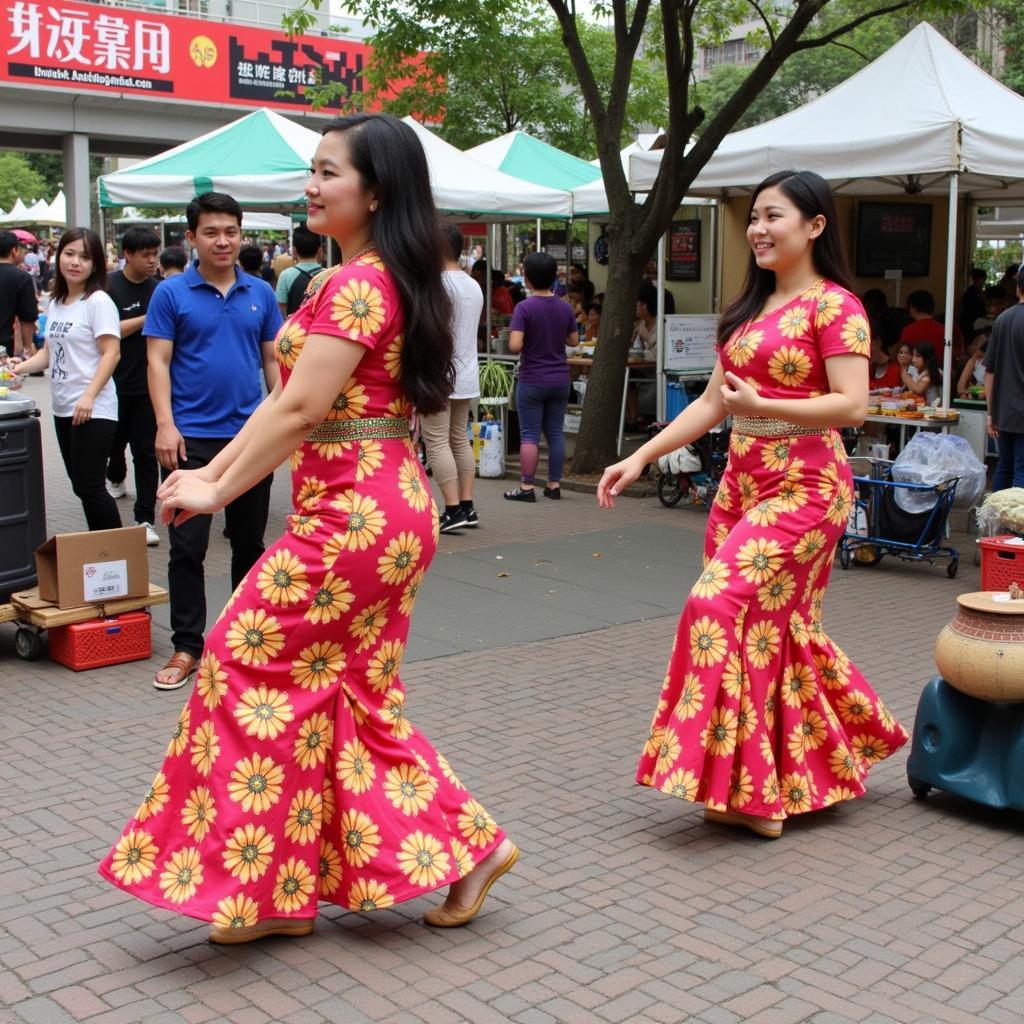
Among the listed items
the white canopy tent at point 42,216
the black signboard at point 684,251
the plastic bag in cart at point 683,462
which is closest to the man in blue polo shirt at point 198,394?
the plastic bag in cart at point 683,462

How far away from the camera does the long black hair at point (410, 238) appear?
348 centimetres

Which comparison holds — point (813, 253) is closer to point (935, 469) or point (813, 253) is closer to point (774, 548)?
point (774, 548)

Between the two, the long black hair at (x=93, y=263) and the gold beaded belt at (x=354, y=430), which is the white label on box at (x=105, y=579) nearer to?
the long black hair at (x=93, y=263)

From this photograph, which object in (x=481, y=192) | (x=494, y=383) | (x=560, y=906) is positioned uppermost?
(x=481, y=192)

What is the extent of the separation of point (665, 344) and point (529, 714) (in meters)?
7.05

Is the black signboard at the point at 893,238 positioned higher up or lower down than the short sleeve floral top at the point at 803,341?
higher up

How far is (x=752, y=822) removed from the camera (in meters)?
4.48

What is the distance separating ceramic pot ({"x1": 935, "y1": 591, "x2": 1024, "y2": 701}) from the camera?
14.6 feet

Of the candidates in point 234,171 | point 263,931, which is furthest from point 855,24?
point 263,931

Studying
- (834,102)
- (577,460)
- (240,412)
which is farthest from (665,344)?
(240,412)

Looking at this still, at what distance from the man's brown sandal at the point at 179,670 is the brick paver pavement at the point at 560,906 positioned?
93 millimetres

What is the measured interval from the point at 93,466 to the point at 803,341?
438 centimetres

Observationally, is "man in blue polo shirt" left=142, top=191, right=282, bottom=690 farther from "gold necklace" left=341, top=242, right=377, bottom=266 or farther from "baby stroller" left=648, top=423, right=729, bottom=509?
"baby stroller" left=648, top=423, right=729, bottom=509

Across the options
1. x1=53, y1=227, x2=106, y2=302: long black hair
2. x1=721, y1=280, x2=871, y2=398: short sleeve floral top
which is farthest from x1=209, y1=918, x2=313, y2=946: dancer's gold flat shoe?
x1=53, y1=227, x2=106, y2=302: long black hair
